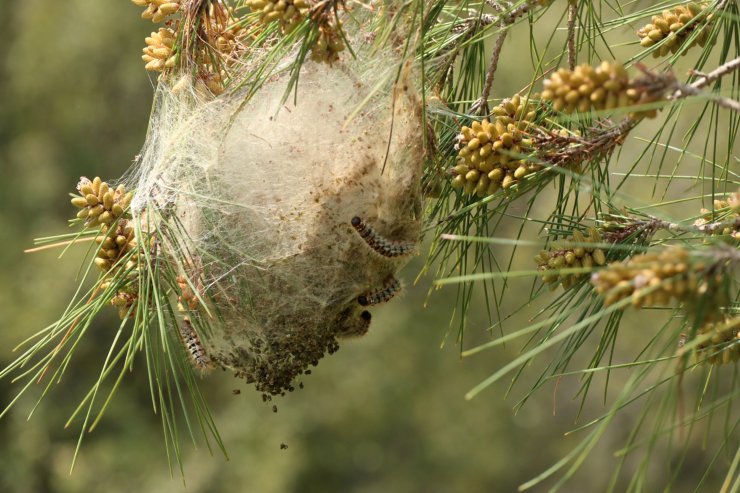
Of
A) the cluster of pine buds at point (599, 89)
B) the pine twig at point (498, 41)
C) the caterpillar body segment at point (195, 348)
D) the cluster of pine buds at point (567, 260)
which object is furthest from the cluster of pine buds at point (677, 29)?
the caterpillar body segment at point (195, 348)

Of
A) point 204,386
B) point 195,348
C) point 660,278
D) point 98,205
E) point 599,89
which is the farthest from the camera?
point 204,386

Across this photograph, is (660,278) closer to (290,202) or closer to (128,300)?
(290,202)

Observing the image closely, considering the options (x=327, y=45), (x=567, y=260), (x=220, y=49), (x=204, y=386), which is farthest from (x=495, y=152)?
(x=204, y=386)

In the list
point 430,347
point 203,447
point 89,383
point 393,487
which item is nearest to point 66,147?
point 89,383

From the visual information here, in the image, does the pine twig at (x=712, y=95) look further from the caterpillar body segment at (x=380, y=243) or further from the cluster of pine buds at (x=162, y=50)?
the cluster of pine buds at (x=162, y=50)

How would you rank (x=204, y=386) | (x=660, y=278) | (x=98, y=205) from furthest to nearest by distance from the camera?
(x=204, y=386), (x=98, y=205), (x=660, y=278)

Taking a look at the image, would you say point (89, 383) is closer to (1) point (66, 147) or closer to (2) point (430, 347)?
(1) point (66, 147)
